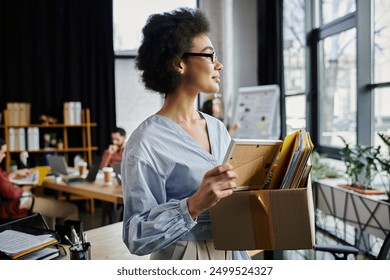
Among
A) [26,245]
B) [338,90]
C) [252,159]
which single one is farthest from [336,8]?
[26,245]

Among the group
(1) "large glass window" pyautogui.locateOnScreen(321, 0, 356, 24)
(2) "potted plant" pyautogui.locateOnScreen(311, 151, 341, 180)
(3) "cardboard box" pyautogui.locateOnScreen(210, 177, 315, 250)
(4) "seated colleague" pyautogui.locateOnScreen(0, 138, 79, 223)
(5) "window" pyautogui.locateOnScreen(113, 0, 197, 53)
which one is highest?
(1) "large glass window" pyautogui.locateOnScreen(321, 0, 356, 24)

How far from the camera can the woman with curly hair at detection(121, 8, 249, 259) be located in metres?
0.80

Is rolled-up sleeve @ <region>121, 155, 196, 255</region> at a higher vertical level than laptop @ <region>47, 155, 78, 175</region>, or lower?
higher

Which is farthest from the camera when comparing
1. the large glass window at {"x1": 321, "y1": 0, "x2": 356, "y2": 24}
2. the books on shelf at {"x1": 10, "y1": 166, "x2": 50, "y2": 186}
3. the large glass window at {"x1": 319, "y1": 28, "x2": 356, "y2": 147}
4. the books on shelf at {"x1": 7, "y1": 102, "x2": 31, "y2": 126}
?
the books on shelf at {"x1": 7, "y1": 102, "x2": 31, "y2": 126}

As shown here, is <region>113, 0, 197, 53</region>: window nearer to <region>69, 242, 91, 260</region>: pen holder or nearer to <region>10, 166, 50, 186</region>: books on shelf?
<region>69, 242, 91, 260</region>: pen holder

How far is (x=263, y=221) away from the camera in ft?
2.85

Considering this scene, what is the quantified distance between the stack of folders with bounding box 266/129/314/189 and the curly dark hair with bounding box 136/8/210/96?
28 cm

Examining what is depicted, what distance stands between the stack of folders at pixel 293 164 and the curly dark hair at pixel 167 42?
28cm

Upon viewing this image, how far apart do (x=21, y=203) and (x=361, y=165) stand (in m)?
2.30

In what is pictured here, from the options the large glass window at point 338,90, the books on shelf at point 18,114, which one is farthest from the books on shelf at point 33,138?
the large glass window at point 338,90

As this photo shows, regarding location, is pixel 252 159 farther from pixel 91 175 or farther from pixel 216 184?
pixel 91 175

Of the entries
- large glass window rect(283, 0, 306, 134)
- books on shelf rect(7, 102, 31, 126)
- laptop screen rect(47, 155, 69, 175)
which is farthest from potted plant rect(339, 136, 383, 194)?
books on shelf rect(7, 102, 31, 126)

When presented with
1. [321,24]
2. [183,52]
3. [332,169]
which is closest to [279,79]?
[332,169]

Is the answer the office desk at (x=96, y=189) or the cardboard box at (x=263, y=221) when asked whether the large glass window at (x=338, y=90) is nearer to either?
the cardboard box at (x=263, y=221)
